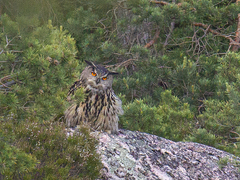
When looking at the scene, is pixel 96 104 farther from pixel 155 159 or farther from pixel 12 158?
pixel 12 158

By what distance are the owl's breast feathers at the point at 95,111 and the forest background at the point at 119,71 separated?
252mm

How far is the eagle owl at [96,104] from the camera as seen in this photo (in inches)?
147

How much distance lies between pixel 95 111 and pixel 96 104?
0.09 m

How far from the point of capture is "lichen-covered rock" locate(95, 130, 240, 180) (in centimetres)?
341

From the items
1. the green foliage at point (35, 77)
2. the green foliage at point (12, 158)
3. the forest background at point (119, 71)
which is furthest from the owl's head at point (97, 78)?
the green foliage at point (12, 158)

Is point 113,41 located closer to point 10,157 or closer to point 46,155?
point 46,155

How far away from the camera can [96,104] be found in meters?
3.77

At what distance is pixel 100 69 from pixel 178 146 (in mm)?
1515

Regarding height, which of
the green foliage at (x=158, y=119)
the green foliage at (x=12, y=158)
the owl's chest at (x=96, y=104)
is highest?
the green foliage at (x=12, y=158)

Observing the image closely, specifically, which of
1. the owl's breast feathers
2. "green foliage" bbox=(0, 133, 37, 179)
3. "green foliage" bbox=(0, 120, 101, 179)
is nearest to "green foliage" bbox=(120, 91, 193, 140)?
the owl's breast feathers

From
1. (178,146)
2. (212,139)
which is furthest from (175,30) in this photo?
(178,146)

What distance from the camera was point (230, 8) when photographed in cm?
723

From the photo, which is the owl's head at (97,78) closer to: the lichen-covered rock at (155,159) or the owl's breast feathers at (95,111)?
the owl's breast feathers at (95,111)

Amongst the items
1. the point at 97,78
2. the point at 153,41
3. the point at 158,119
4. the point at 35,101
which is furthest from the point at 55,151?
the point at 153,41
